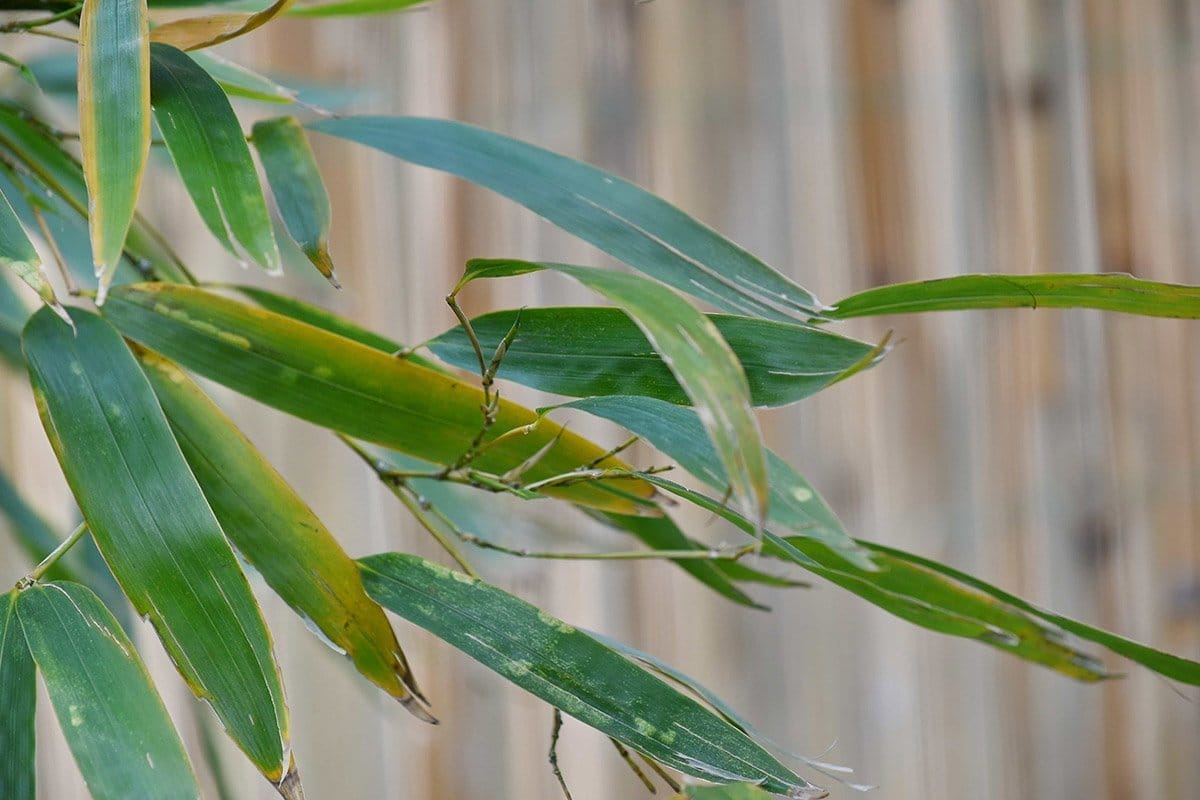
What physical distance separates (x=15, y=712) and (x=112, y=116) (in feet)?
0.54

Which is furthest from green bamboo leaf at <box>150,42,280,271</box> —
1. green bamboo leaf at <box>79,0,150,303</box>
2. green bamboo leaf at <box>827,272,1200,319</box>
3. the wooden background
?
the wooden background

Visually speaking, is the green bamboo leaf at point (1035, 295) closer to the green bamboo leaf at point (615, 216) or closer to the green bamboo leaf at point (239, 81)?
the green bamboo leaf at point (615, 216)

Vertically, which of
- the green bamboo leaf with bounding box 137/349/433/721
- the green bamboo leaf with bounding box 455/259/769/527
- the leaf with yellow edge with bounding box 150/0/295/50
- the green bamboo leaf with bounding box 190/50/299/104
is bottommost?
the green bamboo leaf with bounding box 137/349/433/721

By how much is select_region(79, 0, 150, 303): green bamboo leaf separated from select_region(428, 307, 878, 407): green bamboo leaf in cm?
12

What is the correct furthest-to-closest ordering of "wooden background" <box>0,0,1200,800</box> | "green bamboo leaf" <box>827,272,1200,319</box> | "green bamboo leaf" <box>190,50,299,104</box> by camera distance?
"wooden background" <box>0,0,1200,800</box>
"green bamboo leaf" <box>190,50,299,104</box>
"green bamboo leaf" <box>827,272,1200,319</box>

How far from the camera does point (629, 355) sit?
344mm

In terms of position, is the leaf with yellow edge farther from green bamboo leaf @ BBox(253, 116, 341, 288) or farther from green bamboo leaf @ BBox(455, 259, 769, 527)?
green bamboo leaf @ BBox(455, 259, 769, 527)

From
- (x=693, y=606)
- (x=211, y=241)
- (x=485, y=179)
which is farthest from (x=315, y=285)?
(x=485, y=179)

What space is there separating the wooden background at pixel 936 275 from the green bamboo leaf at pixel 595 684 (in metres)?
0.64

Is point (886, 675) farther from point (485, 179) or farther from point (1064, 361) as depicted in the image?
point (485, 179)

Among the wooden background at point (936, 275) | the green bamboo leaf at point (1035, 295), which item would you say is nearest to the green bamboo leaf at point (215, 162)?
the green bamboo leaf at point (1035, 295)

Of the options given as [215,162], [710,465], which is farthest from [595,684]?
[215,162]

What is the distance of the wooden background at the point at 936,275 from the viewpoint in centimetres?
98

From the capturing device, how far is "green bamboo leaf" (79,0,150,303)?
0.26 m
